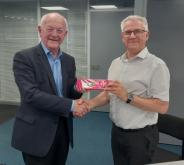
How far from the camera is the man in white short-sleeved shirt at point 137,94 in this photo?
1.73 meters

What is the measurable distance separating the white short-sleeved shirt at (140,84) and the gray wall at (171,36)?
1.75 m

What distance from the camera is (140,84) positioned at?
177cm

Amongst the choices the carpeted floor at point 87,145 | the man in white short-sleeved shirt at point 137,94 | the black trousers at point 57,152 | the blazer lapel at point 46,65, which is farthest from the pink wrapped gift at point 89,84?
the carpeted floor at point 87,145

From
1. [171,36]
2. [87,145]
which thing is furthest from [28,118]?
[171,36]

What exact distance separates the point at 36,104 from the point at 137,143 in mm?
758

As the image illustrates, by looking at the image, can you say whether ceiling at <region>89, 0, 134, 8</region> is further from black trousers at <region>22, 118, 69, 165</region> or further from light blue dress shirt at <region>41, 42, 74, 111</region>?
black trousers at <region>22, 118, 69, 165</region>

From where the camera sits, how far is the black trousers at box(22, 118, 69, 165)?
1.90 metres

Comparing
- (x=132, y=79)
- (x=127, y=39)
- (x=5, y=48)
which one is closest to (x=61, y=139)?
(x=132, y=79)

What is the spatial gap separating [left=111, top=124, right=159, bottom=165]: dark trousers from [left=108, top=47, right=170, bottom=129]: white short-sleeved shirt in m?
0.05

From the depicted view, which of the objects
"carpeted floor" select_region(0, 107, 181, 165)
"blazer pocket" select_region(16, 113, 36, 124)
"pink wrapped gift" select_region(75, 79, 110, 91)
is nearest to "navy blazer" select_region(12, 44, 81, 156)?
"blazer pocket" select_region(16, 113, 36, 124)

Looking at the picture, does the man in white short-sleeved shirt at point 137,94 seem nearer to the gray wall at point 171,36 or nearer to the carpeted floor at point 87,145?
the carpeted floor at point 87,145

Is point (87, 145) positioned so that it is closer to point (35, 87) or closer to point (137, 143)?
point (137, 143)

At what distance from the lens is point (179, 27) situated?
3.39 m

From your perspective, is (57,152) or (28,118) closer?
(28,118)
